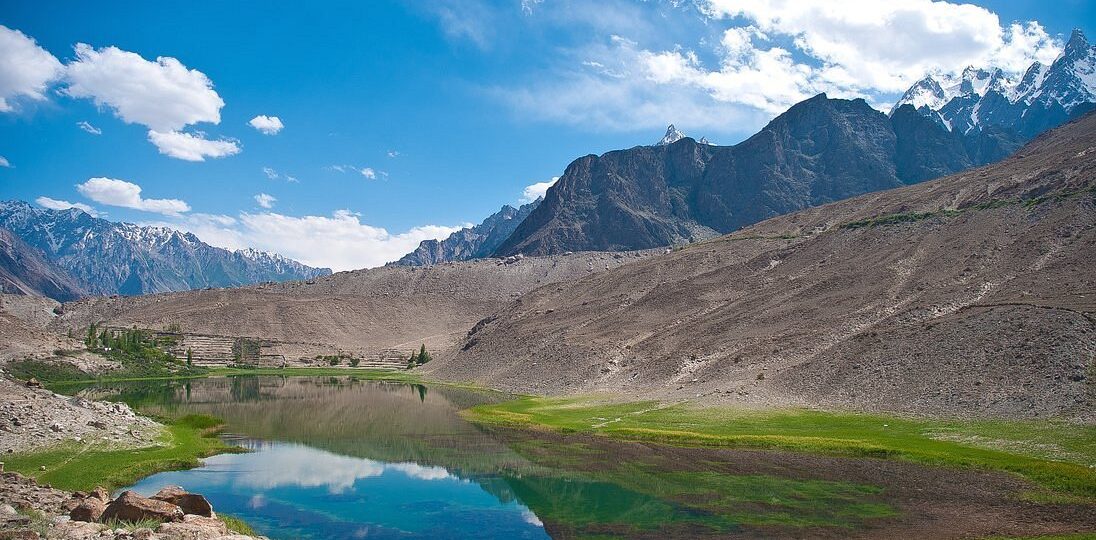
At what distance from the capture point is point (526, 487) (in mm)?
41562

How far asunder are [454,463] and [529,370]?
65943 mm

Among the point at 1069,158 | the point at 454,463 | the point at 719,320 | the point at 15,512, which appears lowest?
the point at 454,463

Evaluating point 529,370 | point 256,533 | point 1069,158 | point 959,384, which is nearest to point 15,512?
point 256,533

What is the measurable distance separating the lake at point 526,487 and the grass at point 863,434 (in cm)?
289

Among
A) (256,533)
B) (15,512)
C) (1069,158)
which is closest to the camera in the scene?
(15,512)

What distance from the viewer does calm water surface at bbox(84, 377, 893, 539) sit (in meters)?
32.2

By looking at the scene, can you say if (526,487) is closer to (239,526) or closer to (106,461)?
(239,526)

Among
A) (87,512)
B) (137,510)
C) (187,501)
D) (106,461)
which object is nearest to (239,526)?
(187,501)

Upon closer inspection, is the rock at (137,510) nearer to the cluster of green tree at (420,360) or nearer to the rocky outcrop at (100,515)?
the rocky outcrop at (100,515)

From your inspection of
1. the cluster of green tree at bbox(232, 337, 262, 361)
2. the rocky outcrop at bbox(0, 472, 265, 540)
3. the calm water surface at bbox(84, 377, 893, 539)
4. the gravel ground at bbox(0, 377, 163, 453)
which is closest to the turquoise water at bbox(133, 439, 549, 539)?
the calm water surface at bbox(84, 377, 893, 539)

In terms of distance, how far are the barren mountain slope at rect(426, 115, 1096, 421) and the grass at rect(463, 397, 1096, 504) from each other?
4916mm

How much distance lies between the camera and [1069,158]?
14400 centimetres

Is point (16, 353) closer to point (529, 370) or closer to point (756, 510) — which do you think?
point (529, 370)

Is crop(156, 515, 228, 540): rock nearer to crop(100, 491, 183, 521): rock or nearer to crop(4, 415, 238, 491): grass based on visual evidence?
crop(100, 491, 183, 521): rock
